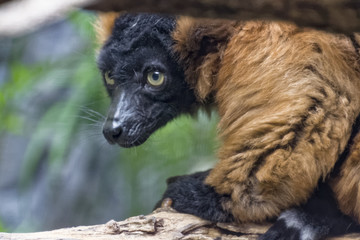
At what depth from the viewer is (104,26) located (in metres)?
3.56

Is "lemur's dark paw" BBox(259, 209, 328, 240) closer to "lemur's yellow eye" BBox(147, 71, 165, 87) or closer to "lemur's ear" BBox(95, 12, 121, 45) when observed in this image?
"lemur's yellow eye" BBox(147, 71, 165, 87)

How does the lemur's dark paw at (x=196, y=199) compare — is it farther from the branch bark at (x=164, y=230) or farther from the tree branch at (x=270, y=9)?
the tree branch at (x=270, y=9)

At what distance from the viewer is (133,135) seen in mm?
3223

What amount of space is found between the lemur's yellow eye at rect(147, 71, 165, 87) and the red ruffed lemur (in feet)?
0.79

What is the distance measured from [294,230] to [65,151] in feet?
12.7

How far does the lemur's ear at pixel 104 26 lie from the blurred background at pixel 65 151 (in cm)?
156

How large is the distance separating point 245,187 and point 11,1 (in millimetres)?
1969

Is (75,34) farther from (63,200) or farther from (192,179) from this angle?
(192,179)

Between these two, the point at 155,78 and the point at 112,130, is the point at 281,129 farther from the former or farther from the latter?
the point at 112,130

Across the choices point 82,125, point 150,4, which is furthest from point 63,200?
point 150,4

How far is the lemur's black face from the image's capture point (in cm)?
314

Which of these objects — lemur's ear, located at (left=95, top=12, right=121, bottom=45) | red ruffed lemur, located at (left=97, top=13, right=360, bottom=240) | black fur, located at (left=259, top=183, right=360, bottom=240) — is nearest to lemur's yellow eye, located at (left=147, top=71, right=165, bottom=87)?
red ruffed lemur, located at (left=97, top=13, right=360, bottom=240)

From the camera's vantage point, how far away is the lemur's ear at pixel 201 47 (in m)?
3.00

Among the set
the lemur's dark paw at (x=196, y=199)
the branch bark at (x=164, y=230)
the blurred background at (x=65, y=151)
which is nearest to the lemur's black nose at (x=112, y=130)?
the lemur's dark paw at (x=196, y=199)
